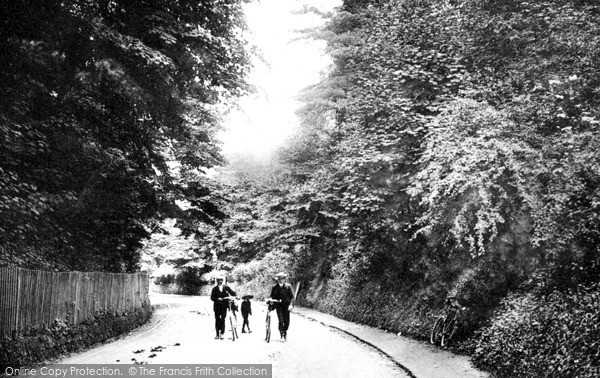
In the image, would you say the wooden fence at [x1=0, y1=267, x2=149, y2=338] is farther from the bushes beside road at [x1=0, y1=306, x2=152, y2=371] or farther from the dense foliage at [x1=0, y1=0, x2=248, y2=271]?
the dense foliage at [x1=0, y1=0, x2=248, y2=271]

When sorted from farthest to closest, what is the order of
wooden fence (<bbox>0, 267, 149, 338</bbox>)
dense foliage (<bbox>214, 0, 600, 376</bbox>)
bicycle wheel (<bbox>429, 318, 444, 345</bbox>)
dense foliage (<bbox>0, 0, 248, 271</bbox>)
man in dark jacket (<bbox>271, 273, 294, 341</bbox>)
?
man in dark jacket (<bbox>271, 273, 294, 341</bbox>) < bicycle wheel (<bbox>429, 318, 444, 345</bbox>) < dense foliage (<bbox>0, 0, 248, 271</bbox>) < wooden fence (<bbox>0, 267, 149, 338</bbox>) < dense foliage (<bbox>214, 0, 600, 376</bbox>)

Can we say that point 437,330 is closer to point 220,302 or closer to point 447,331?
point 447,331

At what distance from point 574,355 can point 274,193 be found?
2299 cm

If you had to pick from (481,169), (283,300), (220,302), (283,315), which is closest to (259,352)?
(283,300)

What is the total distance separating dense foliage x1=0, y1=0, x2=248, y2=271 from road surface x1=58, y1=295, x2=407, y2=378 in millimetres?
3069

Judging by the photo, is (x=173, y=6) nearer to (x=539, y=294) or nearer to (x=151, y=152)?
(x=151, y=152)

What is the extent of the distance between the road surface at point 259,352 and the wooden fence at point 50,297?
1.07m

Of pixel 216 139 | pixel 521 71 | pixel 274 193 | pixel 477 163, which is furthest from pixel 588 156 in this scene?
pixel 274 193

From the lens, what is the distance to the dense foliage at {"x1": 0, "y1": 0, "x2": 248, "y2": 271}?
39.5 ft

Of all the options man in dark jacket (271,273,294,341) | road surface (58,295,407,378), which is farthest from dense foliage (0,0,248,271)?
man in dark jacket (271,273,294,341)

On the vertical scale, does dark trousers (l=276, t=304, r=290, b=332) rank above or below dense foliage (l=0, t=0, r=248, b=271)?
below

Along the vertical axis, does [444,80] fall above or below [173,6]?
below

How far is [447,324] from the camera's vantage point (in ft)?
40.3

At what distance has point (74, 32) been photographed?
495 inches
